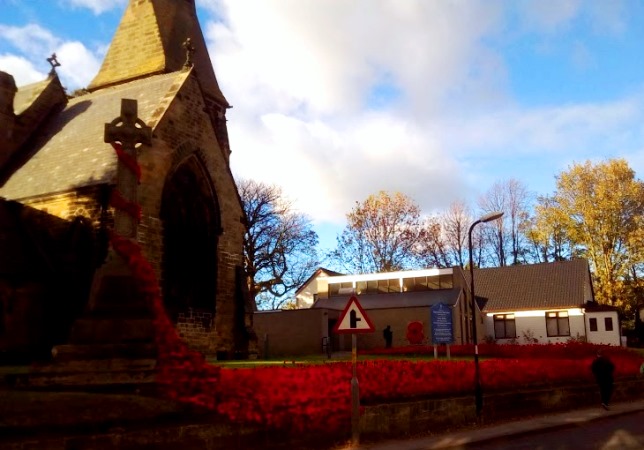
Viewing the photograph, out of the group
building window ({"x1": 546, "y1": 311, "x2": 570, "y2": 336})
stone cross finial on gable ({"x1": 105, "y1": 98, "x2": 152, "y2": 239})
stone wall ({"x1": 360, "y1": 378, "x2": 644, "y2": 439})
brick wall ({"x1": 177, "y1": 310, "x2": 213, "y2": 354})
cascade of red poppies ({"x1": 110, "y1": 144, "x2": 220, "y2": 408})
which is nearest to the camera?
cascade of red poppies ({"x1": 110, "y1": 144, "x2": 220, "y2": 408})

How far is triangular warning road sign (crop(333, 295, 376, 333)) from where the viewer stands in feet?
36.1

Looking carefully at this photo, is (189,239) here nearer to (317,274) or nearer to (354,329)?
(354,329)

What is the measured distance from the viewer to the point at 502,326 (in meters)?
48.0

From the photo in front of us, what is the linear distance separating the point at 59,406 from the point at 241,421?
284cm

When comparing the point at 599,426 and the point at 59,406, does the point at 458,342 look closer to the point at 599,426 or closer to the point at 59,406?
the point at 599,426

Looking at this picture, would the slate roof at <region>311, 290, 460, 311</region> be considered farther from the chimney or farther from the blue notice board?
the chimney

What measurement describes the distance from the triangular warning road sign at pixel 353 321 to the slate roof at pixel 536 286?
38.6 meters

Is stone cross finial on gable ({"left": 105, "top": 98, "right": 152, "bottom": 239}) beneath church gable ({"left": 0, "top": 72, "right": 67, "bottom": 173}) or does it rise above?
beneath

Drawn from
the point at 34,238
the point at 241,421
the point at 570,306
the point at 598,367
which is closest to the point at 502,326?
the point at 570,306

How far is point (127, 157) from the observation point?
1190 cm

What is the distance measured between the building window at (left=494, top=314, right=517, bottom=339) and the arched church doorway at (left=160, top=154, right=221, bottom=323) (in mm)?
31381

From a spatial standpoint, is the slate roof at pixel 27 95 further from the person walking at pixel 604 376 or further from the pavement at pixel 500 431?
the person walking at pixel 604 376

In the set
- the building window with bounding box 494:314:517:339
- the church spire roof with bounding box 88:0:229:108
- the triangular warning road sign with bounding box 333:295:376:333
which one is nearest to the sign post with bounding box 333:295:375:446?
the triangular warning road sign with bounding box 333:295:376:333

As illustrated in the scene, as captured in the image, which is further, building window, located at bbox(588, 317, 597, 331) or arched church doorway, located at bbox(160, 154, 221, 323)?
building window, located at bbox(588, 317, 597, 331)
